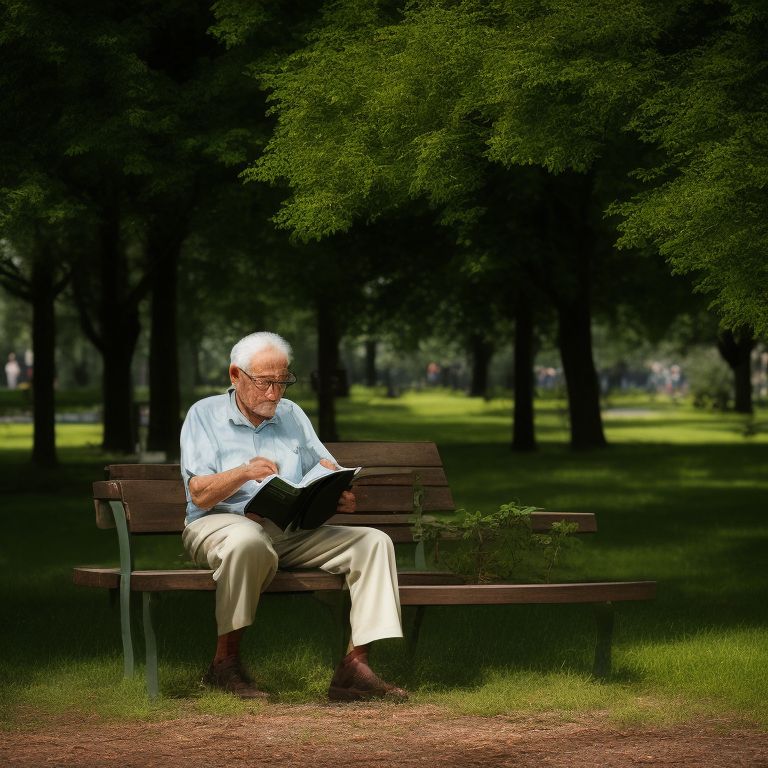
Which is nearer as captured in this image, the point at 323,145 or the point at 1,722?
the point at 1,722

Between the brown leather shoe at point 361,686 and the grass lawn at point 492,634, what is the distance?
6.6 inches

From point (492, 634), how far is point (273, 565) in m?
2.34

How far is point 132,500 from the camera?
23.8ft

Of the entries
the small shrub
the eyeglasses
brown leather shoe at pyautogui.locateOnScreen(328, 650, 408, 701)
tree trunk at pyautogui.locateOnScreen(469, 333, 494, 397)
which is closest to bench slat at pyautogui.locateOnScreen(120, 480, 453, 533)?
the eyeglasses

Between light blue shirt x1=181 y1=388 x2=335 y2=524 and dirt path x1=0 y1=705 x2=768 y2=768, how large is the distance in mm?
1024

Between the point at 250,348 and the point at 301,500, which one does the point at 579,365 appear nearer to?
the point at 250,348

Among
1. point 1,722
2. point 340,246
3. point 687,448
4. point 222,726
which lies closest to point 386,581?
point 222,726

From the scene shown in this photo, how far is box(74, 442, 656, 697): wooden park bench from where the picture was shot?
22.9ft

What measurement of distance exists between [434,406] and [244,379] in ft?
172

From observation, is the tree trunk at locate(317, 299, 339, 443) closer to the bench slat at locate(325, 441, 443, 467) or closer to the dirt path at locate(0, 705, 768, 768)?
the bench slat at locate(325, 441, 443, 467)

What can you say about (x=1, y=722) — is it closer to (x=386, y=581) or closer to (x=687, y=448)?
(x=386, y=581)

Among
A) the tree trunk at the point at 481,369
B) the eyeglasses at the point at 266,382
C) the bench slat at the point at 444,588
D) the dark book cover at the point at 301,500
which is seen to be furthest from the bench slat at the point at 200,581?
the tree trunk at the point at 481,369

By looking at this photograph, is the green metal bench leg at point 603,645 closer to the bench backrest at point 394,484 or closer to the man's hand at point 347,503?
the bench backrest at point 394,484

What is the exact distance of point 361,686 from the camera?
270 inches
